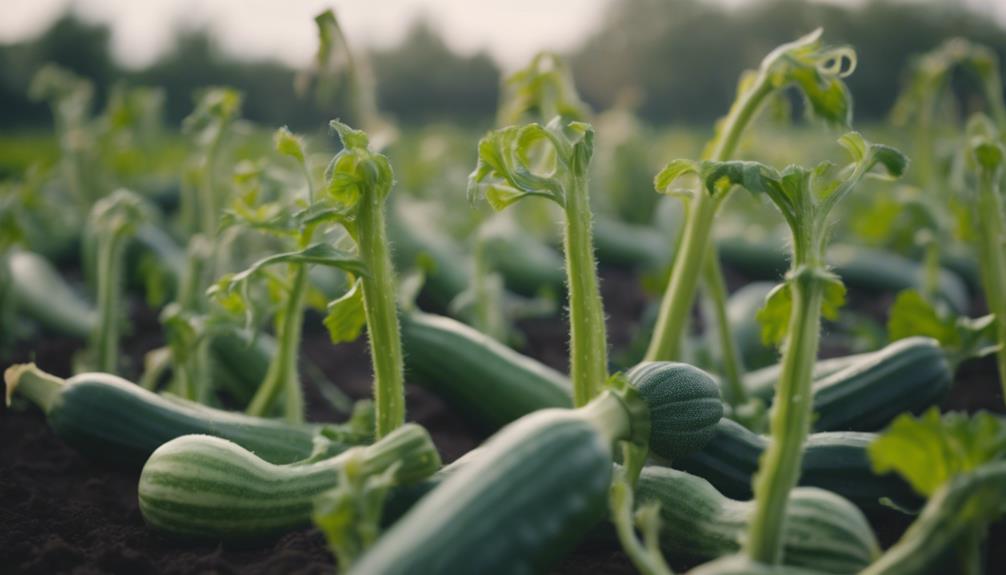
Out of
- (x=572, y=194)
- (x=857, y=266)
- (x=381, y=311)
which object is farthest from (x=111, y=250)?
(x=857, y=266)

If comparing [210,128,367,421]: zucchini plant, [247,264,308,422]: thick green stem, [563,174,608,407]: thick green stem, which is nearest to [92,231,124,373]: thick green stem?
[210,128,367,421]: zucchini plant

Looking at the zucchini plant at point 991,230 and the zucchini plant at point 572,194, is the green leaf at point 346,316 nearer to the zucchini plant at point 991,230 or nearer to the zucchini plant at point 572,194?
the zucchini plant at point 572,194

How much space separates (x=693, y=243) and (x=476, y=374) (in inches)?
38.2

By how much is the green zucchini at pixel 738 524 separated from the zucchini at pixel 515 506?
369 millimetres

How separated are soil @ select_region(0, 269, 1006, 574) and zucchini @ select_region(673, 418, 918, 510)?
11 cm

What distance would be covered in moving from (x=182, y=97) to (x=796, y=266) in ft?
117

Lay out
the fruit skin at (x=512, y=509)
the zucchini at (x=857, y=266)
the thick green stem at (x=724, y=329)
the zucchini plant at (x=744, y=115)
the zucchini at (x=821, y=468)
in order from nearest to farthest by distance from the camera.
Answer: the fruit skin at (x=512, y=509) < the zucchini at (x=821, y=468) < the zucchini plant at (x=744, y=115) < the thick green stem at (x=724, y=329) < the zucchini at (x=857, y=266)

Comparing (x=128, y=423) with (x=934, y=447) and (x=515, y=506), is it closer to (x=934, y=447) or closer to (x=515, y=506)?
(x=515, y=506)

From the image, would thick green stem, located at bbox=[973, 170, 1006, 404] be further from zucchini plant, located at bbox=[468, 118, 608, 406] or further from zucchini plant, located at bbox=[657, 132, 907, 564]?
zucchini plant, located at bbox=[468, 118, 608, 406]

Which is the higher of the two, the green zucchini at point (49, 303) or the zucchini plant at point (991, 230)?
the zucchini plant at point (991, 230)

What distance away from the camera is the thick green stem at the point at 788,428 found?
1.85 meters

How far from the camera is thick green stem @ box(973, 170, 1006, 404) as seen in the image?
3.01m

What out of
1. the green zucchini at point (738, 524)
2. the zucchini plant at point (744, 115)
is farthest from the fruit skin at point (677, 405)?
the zucchini plant at point (744, 115)

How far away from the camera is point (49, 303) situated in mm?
5125
